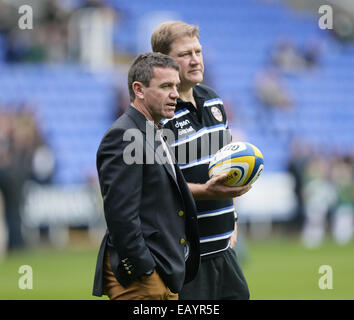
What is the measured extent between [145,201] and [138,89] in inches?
26.5

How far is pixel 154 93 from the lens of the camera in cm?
439

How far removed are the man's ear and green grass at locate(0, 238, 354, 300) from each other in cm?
493

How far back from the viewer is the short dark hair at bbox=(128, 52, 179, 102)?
14.4 feet

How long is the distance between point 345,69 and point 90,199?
959 cm

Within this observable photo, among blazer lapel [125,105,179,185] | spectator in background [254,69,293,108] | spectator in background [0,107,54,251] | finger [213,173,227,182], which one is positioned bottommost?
spectator in background [0,107,54,251]

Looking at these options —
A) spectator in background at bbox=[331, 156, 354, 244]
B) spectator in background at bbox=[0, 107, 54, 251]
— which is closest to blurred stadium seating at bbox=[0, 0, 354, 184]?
spectator in background at bbox=[0, 107, 54, 251]

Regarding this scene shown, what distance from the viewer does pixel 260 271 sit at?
1152cm

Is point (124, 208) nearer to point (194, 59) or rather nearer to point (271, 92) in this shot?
point (194, 59)

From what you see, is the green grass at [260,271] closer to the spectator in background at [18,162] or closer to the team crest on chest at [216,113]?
the spectator in background at [18,162]

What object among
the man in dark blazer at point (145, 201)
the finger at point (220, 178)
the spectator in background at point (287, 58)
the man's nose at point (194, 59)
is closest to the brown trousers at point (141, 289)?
the man in dark blazer at point (145, 201)

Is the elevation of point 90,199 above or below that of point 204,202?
below

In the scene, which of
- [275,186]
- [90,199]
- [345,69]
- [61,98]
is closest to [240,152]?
[90,199]

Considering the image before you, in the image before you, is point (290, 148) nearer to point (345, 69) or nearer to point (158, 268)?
point (345, 69)

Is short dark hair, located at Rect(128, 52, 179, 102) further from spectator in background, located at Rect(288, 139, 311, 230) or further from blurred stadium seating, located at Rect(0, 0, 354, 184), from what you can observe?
spectator in background, located at Rect(288, 139, 311, 230)
